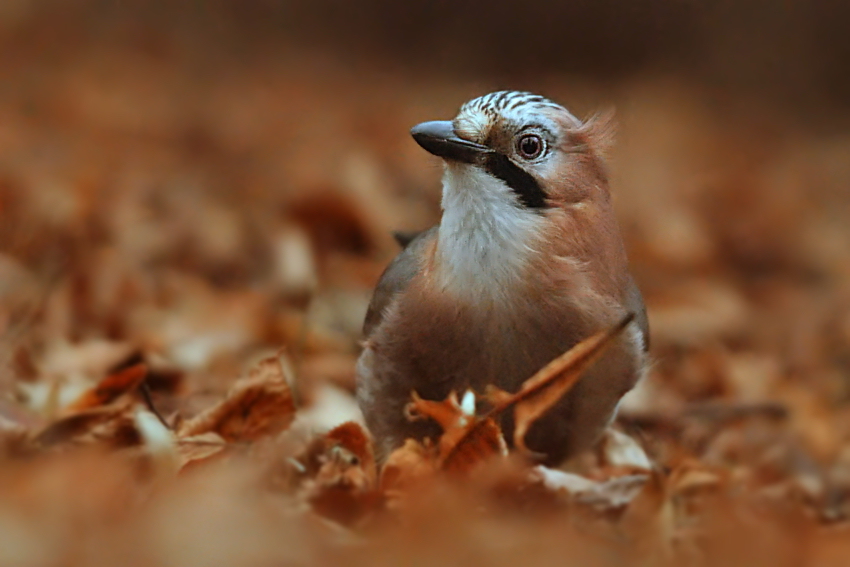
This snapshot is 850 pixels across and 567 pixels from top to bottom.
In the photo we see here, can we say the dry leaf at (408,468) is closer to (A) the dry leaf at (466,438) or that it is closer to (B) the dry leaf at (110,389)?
(A) the dry leaf at (466,438)

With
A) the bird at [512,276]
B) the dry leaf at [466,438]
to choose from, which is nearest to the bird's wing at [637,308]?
the bird at [512,276]

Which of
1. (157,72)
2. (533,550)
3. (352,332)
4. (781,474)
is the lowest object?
(781,474)

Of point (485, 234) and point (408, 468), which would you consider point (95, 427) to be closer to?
point (408, 468)

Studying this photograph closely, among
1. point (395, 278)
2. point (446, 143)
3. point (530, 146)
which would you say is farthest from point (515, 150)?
point (395, 278)

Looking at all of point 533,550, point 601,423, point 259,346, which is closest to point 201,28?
point 259,346

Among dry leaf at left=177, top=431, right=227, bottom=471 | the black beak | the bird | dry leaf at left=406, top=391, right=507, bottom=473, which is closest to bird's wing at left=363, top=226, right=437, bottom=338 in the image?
the bird

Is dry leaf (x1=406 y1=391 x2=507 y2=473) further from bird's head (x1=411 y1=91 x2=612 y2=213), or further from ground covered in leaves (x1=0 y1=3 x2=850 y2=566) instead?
bird's head (x1=411 y1=91 x2=612 y2=213)

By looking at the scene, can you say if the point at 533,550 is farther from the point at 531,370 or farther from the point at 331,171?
the point at 331,171
